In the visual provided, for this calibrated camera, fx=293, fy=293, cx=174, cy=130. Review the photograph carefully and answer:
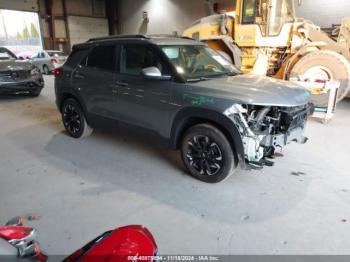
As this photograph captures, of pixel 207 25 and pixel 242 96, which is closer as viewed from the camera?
pixel 242 96

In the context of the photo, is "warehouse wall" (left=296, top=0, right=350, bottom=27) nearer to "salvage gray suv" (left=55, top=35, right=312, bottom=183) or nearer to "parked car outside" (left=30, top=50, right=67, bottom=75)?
"salvage gray suv" (left=55, top=35, right=312, bottom=183)

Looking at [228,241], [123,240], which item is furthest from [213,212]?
[123,240]

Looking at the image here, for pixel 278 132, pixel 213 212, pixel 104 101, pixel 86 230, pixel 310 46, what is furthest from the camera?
pixel 310 46

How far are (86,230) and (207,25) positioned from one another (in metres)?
7.07

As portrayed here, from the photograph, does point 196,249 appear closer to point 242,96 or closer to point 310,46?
point 242,96

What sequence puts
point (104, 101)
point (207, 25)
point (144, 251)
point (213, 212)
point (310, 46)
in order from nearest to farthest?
point (144, 251)
point (213, 212)
point (104, 101)
point (310, 46)
point (207, 25)

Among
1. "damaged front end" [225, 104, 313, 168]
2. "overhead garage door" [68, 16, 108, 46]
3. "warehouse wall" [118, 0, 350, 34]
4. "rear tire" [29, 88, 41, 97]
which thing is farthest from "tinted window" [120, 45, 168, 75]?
"overhead garage door" [68, 16, 108, 46]

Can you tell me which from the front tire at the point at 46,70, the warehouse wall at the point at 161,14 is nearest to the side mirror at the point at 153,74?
the front tire at the point at 46,70

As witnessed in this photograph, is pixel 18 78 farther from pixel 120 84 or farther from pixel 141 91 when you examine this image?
pixel 141 91

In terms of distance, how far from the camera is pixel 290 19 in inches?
295

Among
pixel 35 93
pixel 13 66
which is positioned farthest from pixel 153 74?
pixel 35 93

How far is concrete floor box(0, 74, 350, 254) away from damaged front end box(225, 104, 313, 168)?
41cm

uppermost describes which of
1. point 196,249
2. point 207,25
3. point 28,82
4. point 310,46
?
point 207,25

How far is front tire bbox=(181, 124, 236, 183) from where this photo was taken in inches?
121
